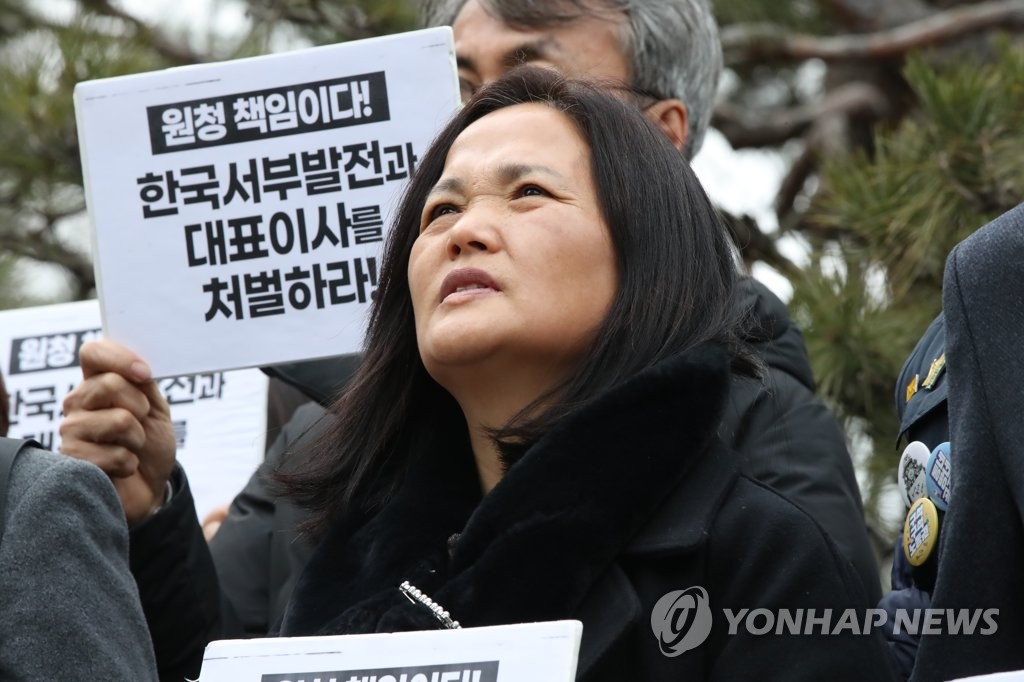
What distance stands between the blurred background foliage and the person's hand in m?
1.31

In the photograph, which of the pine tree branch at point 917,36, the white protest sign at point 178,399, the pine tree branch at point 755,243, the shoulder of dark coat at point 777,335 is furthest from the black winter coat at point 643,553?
the pine tree branch at point 917,36

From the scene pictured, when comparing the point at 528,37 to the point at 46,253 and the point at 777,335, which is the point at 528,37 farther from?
the point at 46,253

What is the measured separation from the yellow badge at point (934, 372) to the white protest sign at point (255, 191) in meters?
1.05

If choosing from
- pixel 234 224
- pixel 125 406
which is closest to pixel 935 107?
pixel 234 224

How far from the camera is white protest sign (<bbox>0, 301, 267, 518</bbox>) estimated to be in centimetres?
374

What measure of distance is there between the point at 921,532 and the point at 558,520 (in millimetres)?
467

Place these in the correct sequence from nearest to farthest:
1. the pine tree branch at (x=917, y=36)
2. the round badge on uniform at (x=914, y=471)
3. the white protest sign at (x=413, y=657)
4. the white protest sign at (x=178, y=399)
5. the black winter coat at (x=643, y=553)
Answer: the white protest sign at (x=413, y=657) → the black winter coat at (x=643, y=553) → the round badge on uniform at (x=914, y=471) → the white protest sign at (x=178, y=399) → the pine tree branch at (x=917, y=36)

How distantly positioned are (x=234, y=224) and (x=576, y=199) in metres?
0.83

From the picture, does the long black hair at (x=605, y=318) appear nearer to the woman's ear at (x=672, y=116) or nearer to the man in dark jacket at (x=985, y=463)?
the man in dark jacket at (x=985, y=463)

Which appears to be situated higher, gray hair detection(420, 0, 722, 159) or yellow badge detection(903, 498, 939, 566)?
gray hair detection(420, 0, 722, 159)

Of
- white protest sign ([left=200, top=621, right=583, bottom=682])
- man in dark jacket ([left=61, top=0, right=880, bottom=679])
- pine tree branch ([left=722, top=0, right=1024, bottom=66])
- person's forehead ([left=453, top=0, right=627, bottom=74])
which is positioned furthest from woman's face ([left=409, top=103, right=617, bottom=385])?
pine tree branch ([left=722, top=0, right=1024, bottom=66])

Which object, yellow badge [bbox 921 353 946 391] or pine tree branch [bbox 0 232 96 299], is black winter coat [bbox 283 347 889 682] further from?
pine tree branch [bbox 0 232 96 299]

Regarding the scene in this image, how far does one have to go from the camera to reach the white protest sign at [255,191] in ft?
10.1

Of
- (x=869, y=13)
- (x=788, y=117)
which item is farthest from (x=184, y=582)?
(x=869, y=13)
